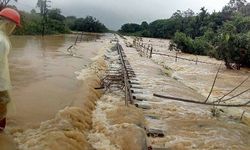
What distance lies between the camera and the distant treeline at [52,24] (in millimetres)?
55356

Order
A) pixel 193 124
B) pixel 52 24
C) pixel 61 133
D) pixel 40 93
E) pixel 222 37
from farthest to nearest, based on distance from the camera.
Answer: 1. pixel 52 24
2. pixel 222 37
3. pixel 40 93
4. pixel 193 124
5. pixel 61 133

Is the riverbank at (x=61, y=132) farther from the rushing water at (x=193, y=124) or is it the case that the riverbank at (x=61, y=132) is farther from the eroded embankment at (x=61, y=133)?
the rushing water at (x=193, y=124)

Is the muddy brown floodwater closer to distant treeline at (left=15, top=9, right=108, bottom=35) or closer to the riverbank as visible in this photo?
the riverbank

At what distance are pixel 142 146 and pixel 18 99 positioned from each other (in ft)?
13.6

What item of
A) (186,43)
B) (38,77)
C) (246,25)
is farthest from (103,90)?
(186,43)

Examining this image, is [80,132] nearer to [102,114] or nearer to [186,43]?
[102,114]

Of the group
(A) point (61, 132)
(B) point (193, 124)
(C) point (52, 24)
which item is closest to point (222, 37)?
(B) point (193, 124)

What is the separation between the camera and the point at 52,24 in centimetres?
7231

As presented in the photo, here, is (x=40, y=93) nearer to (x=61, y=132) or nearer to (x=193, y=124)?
(x=61, y=132)

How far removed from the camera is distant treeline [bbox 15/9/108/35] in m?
55.4

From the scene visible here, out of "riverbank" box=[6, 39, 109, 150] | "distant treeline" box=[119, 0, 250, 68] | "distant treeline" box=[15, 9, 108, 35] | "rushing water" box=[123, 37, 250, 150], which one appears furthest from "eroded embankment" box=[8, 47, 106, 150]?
"distant treeline" box=[15, 9, 108, 35]

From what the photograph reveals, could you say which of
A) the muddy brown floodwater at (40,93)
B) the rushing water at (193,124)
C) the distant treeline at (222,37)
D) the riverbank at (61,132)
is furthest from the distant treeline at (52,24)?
the riverbank at (61,132)

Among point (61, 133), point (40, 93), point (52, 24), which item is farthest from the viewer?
point (52, 24)

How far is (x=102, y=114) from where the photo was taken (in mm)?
9430
